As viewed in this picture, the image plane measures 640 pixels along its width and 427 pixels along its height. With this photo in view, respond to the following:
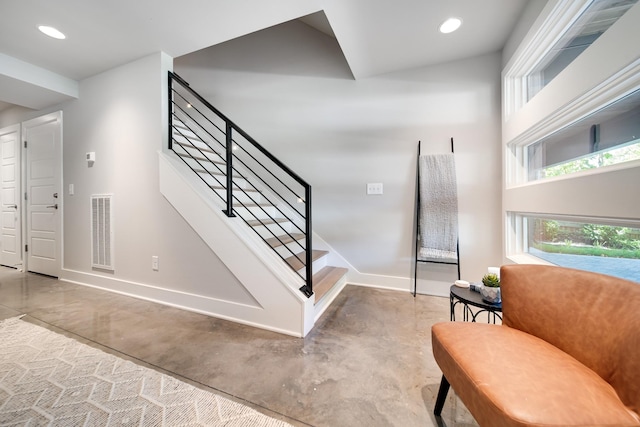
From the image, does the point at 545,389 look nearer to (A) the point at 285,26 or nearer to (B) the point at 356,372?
(B) the point at 356,372

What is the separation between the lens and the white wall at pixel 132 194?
2164 mm

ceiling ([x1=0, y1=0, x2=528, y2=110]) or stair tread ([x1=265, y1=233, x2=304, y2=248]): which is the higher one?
ceiling ([x1=0, y1=0, x2=528, y2=110])

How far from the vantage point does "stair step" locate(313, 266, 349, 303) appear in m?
2.07

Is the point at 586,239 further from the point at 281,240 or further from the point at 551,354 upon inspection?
the point at 281,240

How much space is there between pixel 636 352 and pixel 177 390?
1865mm

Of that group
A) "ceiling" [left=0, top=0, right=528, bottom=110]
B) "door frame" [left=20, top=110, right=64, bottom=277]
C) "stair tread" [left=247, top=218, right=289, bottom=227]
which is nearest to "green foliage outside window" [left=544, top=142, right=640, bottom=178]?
"ceiling" [left=0, top=0, right=528, bottom=110]

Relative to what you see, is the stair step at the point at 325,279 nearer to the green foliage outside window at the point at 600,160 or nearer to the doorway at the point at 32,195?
the green foliage outside window at the point at 600,160

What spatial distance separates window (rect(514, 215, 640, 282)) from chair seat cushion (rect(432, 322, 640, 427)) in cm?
72

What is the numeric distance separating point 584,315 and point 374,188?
198 cm

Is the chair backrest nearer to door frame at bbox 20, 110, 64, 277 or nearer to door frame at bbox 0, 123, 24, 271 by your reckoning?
door frame at bbox 20, 110, 64, 277

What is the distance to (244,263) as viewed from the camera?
1881 mm

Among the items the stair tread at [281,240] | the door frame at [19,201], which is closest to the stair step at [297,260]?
the stair tread at [281,240]

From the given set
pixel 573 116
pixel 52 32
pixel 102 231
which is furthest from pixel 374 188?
pixel 52 32

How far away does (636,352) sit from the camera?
0.71 meters
